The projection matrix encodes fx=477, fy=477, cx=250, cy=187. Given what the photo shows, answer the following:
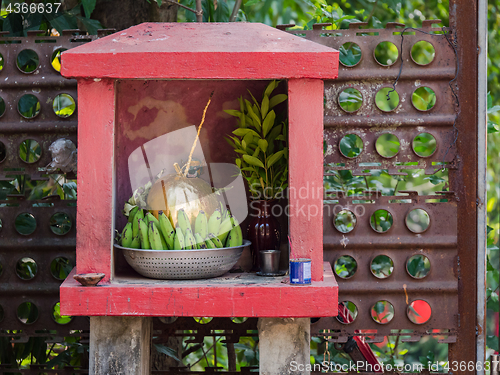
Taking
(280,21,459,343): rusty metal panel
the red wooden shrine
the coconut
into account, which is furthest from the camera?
(280,21,459,343): rusty metal panel

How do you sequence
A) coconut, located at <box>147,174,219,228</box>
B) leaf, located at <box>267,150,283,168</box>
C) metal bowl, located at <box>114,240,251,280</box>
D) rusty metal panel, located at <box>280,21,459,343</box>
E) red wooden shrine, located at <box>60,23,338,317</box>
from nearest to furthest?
red wooden shrine, located at <box>60,23,338,317</box> → metal bowl, located at <box>114,240,251,280</box> → coconut, located at <box>147,174,219,228</box> → leaf, located at <box>267,150,283,168</box> → rusty metal panel, located at <box>280,21,459,343</box>

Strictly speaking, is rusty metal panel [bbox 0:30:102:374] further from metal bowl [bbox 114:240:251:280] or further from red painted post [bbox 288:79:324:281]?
red painted post [bbox 288:79:324:281]

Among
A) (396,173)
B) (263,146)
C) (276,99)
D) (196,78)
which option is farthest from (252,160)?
(396,173)

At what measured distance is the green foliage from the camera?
2463mm

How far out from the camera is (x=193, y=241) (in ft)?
7.16

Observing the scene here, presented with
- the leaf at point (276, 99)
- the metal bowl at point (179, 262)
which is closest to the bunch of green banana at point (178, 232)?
the metal bowl at point (179, 262)

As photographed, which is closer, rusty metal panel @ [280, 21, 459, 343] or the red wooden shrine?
the red wooden shrine

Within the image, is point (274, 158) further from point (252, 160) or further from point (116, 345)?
point (116, 345)

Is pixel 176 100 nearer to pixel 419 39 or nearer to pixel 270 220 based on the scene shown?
pixel 270 220

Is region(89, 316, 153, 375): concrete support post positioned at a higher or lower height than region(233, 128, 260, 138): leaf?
lower

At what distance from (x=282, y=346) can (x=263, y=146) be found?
98cm

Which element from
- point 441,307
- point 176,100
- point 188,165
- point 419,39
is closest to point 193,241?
point 188,165

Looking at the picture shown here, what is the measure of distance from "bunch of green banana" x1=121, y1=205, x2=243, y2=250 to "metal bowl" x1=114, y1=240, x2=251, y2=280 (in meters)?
0.04

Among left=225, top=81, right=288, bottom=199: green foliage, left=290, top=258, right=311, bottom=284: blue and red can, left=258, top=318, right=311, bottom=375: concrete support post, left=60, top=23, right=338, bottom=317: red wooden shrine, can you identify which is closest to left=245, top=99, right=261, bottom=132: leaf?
left=225, top=81, right=288, bottom=199: green foliage
